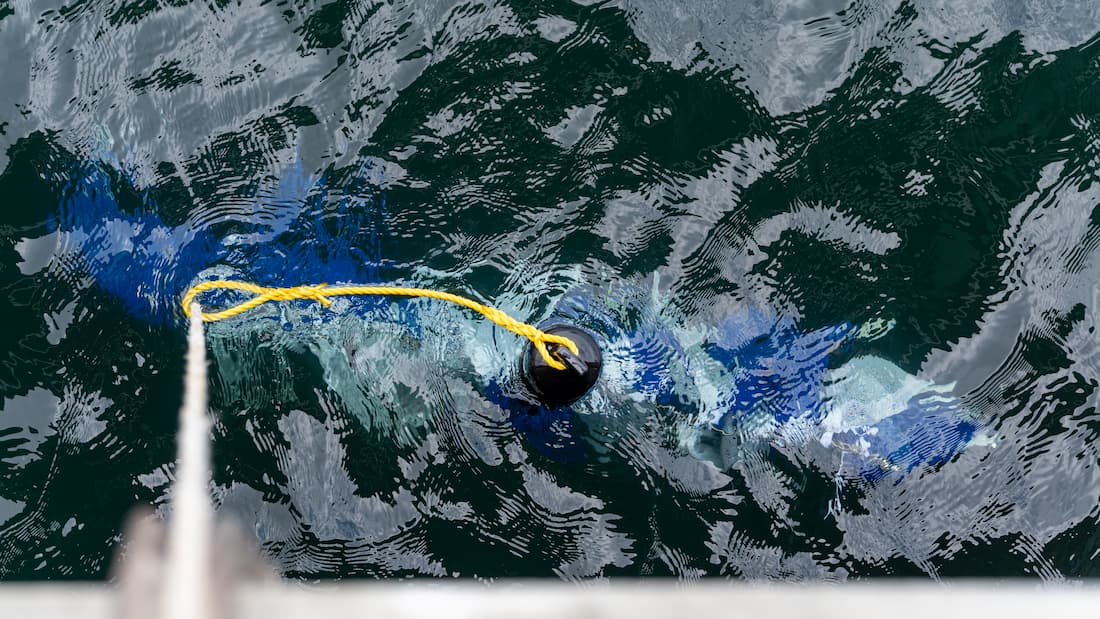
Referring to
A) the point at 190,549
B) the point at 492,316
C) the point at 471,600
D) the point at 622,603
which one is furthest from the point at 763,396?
the point at 190,549

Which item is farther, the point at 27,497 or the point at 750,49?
the point at 750,49

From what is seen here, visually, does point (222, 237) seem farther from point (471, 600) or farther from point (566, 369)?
point (471, 600)

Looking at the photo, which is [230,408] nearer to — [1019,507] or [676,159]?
[676,159]

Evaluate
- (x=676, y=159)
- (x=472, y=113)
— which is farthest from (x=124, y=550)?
(x=676, y=159)

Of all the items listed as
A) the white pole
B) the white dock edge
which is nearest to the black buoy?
the white dock edge

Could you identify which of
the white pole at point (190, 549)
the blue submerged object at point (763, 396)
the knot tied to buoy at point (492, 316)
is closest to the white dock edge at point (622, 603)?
the white pole at point (190, 549)

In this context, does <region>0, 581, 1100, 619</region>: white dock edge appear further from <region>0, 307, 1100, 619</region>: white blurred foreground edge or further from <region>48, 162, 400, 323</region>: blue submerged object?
<region>48, 162, 400, 323</region>: blue submerged object
